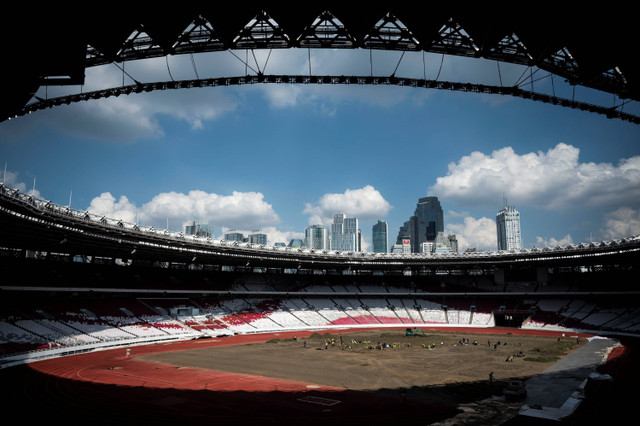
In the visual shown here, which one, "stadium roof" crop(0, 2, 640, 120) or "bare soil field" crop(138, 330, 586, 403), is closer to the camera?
"stadium roof" crop(0, 2, 640, 120)

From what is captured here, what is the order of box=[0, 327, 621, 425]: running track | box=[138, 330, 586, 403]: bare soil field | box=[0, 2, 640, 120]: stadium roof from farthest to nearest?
box=[138, 330, 586, 403]: bare soil field < box=[0, 327, 621, 425]: running track < box=[0, 2, 640, 120]: stadium roof

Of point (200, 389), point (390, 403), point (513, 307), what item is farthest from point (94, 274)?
point (513, 307)

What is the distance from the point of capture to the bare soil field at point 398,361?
92.5 ft

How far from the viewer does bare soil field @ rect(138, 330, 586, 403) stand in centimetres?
2819

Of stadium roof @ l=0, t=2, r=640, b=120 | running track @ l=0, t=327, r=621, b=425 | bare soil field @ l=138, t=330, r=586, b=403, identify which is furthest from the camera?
bare soil field @ l=138, t=330, r=586, b=403

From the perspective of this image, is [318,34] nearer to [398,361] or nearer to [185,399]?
[185,399]

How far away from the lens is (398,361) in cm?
3788

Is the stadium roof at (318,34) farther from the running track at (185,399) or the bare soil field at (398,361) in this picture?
the bare soil field at (398,361)

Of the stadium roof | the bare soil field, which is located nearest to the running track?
the bare soil field

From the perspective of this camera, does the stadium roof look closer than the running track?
Yes

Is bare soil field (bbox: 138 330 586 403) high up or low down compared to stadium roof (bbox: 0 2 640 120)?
down

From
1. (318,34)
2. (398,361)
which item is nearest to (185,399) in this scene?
(398,361)

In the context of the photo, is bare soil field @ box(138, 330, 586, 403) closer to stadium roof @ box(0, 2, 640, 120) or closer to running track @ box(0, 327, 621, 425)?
running track @ box(0, 327, 621, 425)

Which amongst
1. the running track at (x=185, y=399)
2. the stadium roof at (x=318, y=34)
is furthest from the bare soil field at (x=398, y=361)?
the stadium roof at (x=318, y=34)
